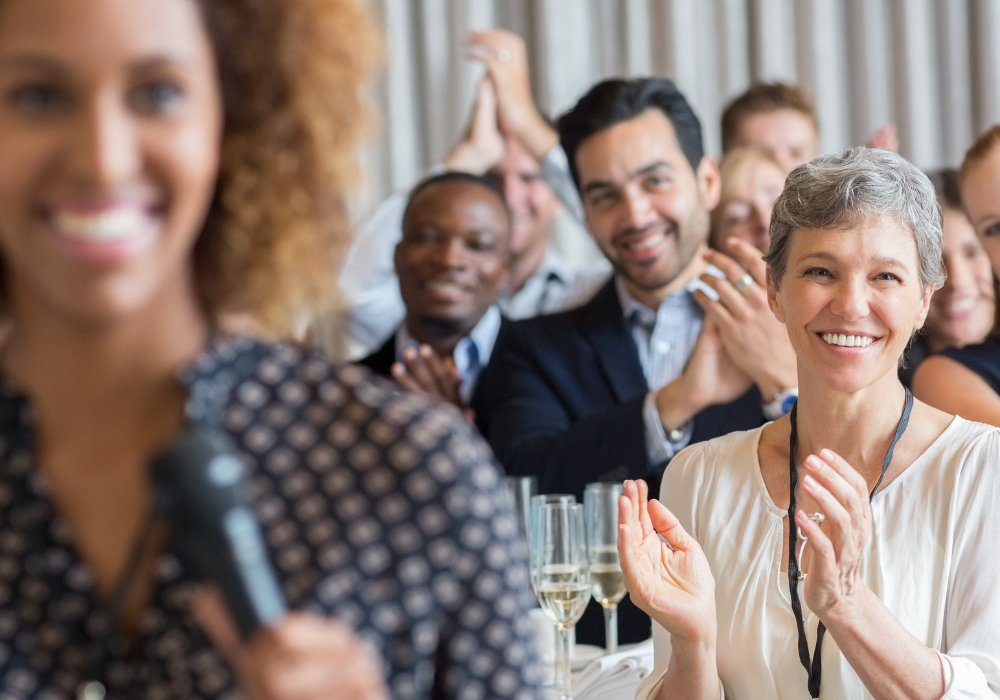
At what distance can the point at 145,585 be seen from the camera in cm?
72

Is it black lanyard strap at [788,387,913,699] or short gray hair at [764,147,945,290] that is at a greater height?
short gray hair at [764,147,945,290]

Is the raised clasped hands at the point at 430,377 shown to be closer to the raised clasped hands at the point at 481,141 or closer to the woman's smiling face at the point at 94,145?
the raised clasped hands at the point at 481,141

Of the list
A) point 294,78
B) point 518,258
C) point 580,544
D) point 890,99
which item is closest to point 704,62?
point 890,99

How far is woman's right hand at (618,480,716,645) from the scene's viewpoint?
1.57m

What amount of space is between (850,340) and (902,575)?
13.8 inches

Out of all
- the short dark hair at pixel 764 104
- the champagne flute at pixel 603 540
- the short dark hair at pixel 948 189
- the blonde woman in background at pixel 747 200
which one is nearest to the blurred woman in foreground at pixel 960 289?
the short dark hair at pixel 948 189

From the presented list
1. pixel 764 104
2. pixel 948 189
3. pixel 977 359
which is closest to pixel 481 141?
pixel 764 104

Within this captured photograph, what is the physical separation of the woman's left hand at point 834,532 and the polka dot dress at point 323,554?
2.66 feet

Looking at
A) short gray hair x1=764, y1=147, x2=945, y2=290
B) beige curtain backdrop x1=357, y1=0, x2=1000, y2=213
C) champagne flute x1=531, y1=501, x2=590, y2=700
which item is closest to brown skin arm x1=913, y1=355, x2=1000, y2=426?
short gray hair x1=764, y1=147, x2=945, y2=290

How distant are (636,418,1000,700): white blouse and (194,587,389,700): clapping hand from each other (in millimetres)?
1164

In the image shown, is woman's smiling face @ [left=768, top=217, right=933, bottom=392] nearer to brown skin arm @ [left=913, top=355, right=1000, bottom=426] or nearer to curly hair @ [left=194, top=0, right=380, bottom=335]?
brown skin arm @ [left=913, top=355, right=1000, bottom=426]

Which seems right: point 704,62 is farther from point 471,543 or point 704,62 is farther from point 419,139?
point 471,543

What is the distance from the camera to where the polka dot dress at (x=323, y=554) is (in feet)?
2.33

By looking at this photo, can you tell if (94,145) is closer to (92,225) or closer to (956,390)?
(92,225)
